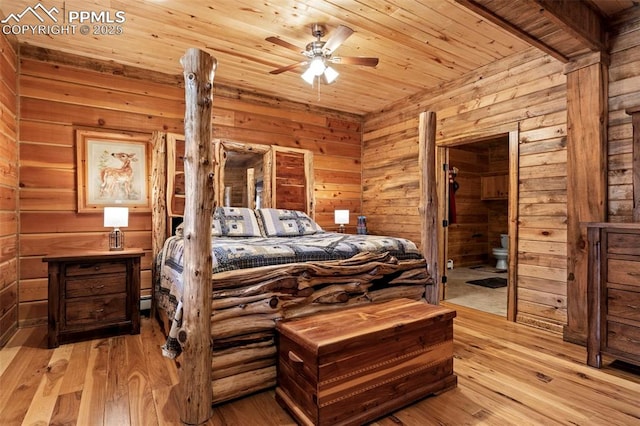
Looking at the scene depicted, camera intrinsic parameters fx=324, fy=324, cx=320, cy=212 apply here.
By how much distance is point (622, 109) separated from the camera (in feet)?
8.39

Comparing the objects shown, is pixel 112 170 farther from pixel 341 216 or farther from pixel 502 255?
pixel 502 255

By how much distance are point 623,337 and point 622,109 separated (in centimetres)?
174

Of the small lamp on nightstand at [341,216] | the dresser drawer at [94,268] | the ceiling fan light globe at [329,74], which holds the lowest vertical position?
the dresser drawer at [94,268]

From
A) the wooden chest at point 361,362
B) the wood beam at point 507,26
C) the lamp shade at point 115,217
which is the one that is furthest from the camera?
the lamp shade at point 115,217

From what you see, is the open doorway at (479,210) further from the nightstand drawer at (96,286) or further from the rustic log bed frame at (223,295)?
the nightstand drawer at (96,286)

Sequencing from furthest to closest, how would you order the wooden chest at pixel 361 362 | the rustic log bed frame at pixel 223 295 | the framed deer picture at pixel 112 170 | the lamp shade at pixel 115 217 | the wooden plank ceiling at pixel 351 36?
the framed deer picture at pixel 112 170
the lamp shade at pixel 115 217
the wooden plank ceiling at pixel 351 36
the rustic log bed frame at pixel 223 295
the wooden chest at pixel 361 362

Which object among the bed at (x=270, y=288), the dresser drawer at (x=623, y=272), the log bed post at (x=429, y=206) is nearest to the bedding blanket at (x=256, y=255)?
the bed at (x=270, y=288)

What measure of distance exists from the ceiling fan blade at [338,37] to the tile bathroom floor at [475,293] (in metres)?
3.11

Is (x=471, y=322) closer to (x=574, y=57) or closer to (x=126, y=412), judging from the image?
(x=574, y=57)

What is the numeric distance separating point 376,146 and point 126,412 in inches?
169

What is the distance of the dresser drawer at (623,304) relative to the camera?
6.81 feet

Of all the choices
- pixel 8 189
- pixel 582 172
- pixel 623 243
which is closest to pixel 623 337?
pixel 623 243

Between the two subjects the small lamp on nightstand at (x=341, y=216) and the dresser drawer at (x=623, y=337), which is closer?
the dresser drawer at (x=623, y=337)

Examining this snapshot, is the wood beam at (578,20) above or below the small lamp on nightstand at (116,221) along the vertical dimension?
above
